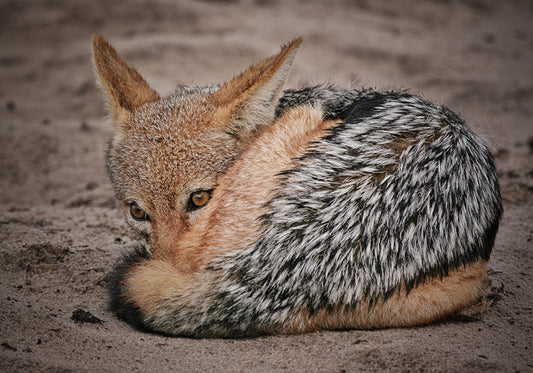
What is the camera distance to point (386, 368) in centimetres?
241

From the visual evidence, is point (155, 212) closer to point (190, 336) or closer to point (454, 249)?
point (190, 336)

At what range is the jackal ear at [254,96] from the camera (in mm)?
3156

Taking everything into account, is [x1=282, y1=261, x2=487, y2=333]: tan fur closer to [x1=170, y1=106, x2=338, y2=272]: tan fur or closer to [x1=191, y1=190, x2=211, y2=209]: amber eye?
[x1=170, y1=106, x2=338, y2=272]: tan fur

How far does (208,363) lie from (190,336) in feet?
0.90

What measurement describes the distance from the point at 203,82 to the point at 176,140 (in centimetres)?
485

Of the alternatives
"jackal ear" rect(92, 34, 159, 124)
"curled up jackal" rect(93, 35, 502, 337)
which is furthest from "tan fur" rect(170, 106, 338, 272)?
"jackal ear" rect(92, 34, 159, 124)

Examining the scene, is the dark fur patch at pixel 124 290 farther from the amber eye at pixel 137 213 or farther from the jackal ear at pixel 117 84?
the jackal ear at pixel 117 84

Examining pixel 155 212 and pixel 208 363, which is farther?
pixel 155 212

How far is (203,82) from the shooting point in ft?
25.6

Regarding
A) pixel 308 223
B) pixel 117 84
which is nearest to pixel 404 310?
pixel 308 223

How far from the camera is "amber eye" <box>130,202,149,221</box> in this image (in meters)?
3.29

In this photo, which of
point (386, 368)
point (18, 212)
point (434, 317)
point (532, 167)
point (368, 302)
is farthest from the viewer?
point (532, 167)

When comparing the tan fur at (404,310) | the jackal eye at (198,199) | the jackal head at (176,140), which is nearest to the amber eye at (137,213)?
the jackal head at (176,140)

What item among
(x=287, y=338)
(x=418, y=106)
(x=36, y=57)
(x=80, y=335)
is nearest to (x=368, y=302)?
(x=287, y=338)
